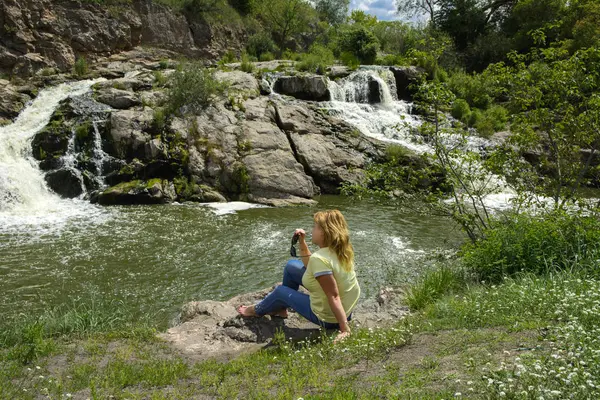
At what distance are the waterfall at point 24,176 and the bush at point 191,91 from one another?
14.8ft

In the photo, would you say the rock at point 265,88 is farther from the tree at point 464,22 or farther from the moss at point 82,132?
the tree at point 464,22

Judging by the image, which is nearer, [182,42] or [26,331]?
[26,331]

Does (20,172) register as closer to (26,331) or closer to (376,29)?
(26,331)

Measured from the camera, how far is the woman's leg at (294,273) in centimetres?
517

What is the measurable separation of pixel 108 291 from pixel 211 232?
4122 mm

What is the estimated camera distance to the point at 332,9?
182 ft

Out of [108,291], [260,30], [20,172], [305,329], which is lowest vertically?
[108,291]

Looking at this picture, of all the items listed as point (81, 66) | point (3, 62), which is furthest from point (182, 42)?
point (3, 62)

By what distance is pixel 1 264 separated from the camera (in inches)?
367

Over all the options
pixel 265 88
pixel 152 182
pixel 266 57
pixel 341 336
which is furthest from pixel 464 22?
pixel 341 336

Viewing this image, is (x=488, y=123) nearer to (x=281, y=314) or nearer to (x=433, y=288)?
(x=433, y=288)

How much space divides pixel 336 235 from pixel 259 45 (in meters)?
33.6

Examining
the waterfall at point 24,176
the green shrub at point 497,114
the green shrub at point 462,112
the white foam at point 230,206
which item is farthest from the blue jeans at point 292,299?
the green shrub at point 462,112

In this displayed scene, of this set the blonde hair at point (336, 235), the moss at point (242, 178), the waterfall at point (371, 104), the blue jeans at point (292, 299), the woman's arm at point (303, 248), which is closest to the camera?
the blonde hair at point (336, 235)
